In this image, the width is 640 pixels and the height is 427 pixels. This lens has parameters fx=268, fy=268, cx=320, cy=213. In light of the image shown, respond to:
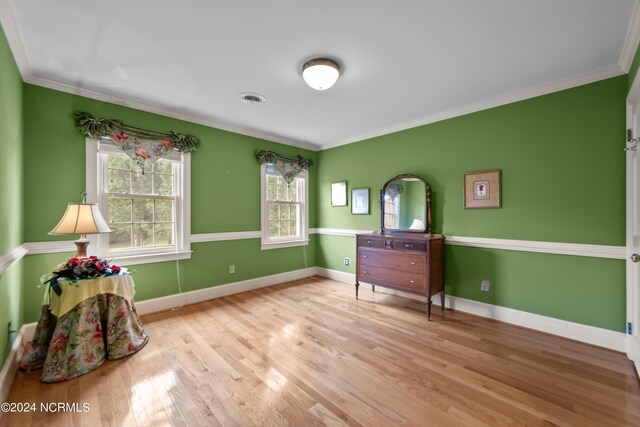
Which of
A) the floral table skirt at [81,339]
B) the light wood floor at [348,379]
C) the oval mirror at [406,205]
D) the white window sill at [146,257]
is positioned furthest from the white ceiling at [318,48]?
the light wood floor at [348,379]

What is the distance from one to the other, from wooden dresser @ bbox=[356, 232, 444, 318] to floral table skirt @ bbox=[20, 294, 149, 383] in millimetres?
2684

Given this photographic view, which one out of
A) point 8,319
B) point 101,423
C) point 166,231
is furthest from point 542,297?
point 8,319

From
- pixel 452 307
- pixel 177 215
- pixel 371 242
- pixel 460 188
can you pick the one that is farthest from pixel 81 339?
pixel 460 188

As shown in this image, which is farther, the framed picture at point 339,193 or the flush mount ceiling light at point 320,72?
the framed picture at point 339,193

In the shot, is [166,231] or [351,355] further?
[166,231]

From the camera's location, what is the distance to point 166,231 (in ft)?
11.1

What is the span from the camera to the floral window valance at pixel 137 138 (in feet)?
8.97

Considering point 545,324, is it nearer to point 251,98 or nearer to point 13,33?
point 251,98

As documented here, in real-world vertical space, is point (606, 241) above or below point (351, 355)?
above

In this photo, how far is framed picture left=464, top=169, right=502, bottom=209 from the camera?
2.99 m

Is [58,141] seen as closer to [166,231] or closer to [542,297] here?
[166,231]

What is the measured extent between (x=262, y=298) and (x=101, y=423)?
2.22 m

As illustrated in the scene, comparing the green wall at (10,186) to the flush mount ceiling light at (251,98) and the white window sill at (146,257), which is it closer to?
the white window sill at (146,257)

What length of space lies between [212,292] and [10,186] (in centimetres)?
228
